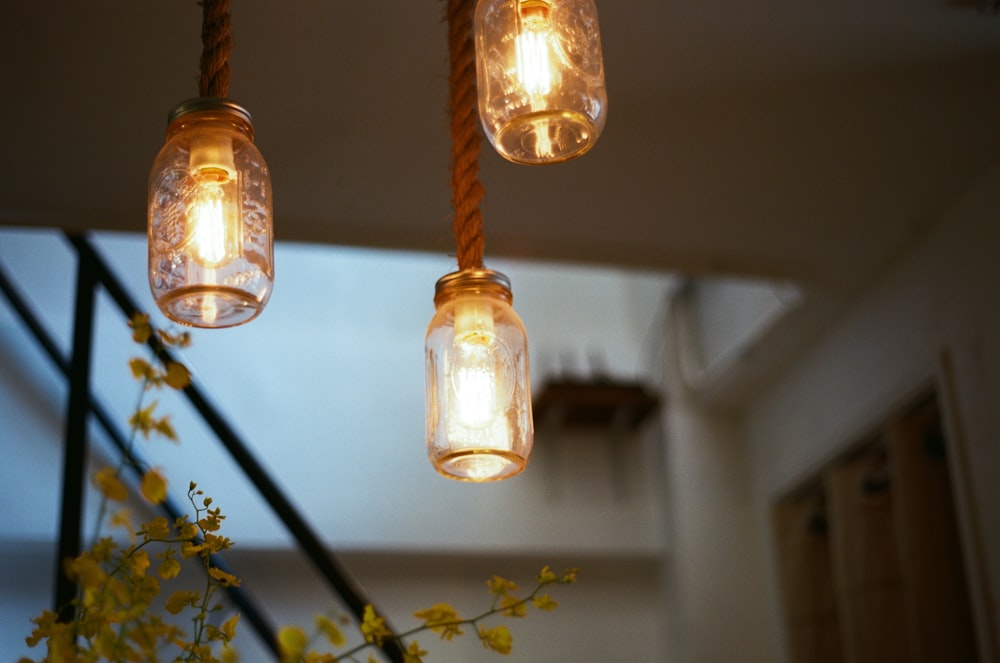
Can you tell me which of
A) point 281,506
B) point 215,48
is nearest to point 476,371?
point 215,48

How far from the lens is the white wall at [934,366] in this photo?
8.54 feet

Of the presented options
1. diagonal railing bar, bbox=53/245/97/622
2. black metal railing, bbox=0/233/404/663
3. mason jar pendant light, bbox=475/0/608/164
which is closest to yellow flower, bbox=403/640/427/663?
mason jar pendant light, bbox=475/0/608/164

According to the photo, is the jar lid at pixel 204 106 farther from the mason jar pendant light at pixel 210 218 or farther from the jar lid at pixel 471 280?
the jar lid at pixel 471 280

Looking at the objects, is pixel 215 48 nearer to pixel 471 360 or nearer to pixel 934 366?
pixel 471 360

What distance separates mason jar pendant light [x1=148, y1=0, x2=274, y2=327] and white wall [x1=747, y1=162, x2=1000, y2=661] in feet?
6.29

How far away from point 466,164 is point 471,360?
23 centimetres

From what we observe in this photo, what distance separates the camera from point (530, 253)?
9.33 ft

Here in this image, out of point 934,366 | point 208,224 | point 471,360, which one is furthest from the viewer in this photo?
point 934,366

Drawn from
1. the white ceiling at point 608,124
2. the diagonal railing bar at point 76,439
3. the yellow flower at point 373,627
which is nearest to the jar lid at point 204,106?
the yellow flower at point 373,627

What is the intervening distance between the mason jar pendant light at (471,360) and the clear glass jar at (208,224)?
0.22 meters

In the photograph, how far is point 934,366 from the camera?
2.83 metres

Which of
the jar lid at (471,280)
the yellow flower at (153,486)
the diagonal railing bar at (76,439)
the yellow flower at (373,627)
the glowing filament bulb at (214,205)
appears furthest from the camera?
the diagonal railing bar at (76,439)

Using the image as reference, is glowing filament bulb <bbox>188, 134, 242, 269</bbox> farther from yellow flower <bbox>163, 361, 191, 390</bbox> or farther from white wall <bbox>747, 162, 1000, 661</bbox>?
white wall <bbox>747, 162, 1000, 661</bbox>

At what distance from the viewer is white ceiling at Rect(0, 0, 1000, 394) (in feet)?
6.85
